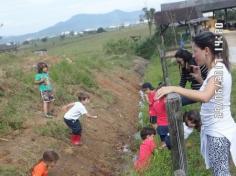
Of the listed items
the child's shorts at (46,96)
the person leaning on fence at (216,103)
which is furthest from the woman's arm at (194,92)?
the child's shorts at (46,96)

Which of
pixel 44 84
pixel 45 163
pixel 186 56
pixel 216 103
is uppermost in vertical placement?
pixel 216 103

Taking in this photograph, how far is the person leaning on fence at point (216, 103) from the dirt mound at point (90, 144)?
4019 mm

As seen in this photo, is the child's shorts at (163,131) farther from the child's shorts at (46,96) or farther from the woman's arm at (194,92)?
the woman's arm at (194,92)

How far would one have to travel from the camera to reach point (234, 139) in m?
4.22

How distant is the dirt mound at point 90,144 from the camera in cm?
815

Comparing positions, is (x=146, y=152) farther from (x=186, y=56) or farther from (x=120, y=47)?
(x=120, y=47)

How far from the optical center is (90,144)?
10117mm

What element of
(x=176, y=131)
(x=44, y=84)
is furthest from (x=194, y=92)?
(x=44, y=84)

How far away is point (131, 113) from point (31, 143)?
21.9 ft

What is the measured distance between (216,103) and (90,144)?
6.28 metres

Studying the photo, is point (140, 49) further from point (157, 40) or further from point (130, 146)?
point (130, 146)

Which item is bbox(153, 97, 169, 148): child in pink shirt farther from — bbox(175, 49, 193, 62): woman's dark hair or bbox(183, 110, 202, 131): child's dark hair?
bbox(183, 110, 202, 131): child's dark hair

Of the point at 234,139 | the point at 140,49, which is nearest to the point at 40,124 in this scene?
the point at 234,139

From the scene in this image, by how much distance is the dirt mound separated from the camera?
815cm
